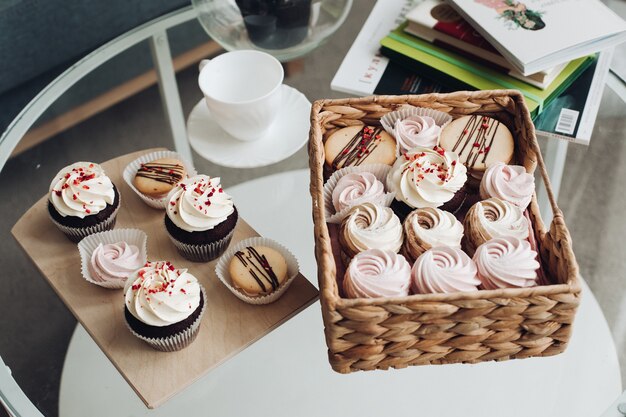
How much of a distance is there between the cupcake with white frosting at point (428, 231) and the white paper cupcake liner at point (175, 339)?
0.97 feet

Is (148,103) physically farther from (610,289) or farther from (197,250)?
(610,289)

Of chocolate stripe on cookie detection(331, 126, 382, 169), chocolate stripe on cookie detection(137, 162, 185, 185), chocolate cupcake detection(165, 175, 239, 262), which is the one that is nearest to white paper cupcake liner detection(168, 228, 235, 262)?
chocolate cupcake detection(165, 175, 239, 262)

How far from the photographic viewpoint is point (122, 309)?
1.01m

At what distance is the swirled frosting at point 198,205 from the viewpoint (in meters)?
1.03

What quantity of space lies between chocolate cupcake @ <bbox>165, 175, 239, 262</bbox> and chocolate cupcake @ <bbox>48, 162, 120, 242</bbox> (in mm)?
104

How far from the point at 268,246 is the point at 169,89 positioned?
607 mm

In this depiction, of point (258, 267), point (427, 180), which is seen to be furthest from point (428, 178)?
point (258, 267)

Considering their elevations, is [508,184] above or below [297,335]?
above

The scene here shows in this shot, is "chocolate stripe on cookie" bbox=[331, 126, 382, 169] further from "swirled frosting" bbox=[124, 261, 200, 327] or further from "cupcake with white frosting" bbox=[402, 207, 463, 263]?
"swirled frosting" bbox=[124, 261, 200, 327]

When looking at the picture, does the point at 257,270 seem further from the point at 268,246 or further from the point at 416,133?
the point at 416,133

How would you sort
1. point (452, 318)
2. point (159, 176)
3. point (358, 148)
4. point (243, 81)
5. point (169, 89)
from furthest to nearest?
point (169, 89) → point (243, 81) → point (159, 176) → point (358, 148) → point (452, 318)

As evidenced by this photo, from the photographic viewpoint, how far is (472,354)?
2.85 feet

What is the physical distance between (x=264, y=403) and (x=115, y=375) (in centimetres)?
23

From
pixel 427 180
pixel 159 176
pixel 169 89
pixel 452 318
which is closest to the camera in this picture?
pixel 452 318
